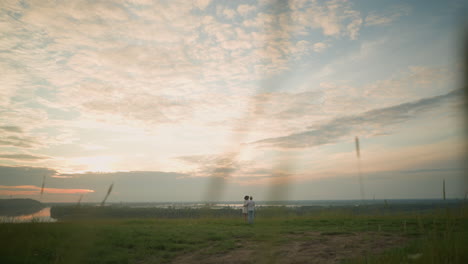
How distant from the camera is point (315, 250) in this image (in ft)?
29.9

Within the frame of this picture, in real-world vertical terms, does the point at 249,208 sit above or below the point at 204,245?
above

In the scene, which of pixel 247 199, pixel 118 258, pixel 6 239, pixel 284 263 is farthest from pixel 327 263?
pixel 247 199

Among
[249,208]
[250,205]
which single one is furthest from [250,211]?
[250,205]

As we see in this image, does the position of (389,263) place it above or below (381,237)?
above

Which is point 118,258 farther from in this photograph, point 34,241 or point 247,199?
point 247,199

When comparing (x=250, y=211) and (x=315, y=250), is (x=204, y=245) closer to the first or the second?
(x=315, y=250)

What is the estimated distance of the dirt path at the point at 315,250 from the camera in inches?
316

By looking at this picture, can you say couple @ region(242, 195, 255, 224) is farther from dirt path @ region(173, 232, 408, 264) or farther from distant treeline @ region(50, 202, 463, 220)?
dirt path @ region(173, 232, 408, 264)

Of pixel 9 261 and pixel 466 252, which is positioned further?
pixel 9 261

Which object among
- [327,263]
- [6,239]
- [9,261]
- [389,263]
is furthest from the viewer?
[6,239]

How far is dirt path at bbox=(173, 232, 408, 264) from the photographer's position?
803cm

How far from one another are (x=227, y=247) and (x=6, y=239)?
8000 millimetres

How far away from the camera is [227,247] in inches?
399

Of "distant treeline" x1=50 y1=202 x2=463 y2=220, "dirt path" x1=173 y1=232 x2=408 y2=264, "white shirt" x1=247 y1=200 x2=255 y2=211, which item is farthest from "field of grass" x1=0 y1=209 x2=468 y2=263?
"white shirt" x1=247 y1=200 x2=255 y2=211
